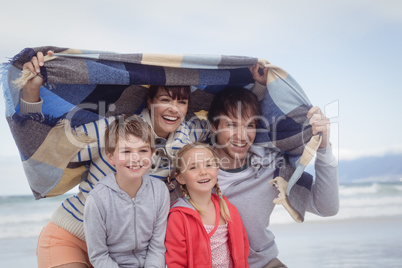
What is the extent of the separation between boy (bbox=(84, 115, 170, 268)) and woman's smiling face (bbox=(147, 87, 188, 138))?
0.22m

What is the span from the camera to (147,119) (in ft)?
7.48

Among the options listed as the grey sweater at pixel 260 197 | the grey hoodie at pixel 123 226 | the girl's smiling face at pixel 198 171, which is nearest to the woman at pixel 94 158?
the girl's smiling face at pixel 198 171

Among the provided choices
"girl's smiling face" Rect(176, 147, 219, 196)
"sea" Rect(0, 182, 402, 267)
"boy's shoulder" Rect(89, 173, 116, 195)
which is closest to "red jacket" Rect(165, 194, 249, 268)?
"girl's smiling face" Rect(176, 147, 219, 196)

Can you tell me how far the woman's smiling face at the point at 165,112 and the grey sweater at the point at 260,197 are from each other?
0.44 metres

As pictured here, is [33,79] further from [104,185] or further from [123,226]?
[123,226]

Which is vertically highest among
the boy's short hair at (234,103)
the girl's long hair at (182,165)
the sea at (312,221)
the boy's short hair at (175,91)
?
the boy's short hair at (175,91)

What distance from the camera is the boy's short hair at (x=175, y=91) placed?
2.26m

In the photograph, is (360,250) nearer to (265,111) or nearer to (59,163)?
(265,111)

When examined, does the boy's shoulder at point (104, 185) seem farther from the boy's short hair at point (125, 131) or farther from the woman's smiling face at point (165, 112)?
the woman's smiling face at point (165, 112)

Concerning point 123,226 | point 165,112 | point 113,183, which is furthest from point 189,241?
point 165,112

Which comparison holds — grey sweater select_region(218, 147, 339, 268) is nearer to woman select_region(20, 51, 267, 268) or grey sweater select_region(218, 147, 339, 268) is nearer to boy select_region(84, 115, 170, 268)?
woman select_region(20, 51, 267, 268)

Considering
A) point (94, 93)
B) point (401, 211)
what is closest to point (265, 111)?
point (94, 93)

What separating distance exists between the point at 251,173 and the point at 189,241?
2.09ft

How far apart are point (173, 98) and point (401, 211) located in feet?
22.7
